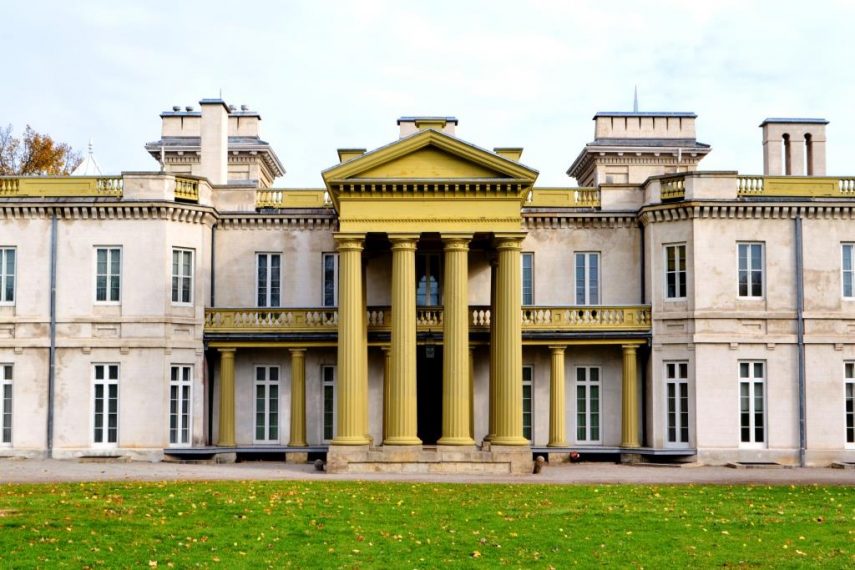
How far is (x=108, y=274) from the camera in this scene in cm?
3806

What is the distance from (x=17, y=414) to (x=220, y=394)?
6687 mm

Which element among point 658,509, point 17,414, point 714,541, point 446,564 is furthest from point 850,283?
point 17,414

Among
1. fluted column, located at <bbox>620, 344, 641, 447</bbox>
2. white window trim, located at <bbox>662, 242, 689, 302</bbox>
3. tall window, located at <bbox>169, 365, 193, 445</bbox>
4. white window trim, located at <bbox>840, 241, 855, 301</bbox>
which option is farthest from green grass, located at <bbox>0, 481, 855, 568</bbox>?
white window trim, located at <bbox>840, 241, 855, 301</bbox>

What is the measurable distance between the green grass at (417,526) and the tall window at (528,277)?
46.2ft

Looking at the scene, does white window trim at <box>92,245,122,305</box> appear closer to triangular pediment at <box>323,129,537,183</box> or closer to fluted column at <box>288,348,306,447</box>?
fluted column at <box>288,348,306,447</box>

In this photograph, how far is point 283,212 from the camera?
40.2 m

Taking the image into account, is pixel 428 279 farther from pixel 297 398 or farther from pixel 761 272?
pixel 761 272

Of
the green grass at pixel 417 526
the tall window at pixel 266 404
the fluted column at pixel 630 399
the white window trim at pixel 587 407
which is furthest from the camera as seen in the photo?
the tall window at pixel 266 404

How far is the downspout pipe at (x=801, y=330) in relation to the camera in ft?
121

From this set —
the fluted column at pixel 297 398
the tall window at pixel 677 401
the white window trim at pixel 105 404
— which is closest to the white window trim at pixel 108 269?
the white window trim at pixel 105 404

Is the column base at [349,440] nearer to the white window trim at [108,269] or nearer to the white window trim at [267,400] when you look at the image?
the white window trim at [267,400]

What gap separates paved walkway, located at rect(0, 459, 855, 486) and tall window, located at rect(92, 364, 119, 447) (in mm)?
1445

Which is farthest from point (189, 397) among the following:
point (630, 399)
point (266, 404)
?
point (630, 399)

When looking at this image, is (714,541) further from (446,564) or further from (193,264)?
(193,264)
